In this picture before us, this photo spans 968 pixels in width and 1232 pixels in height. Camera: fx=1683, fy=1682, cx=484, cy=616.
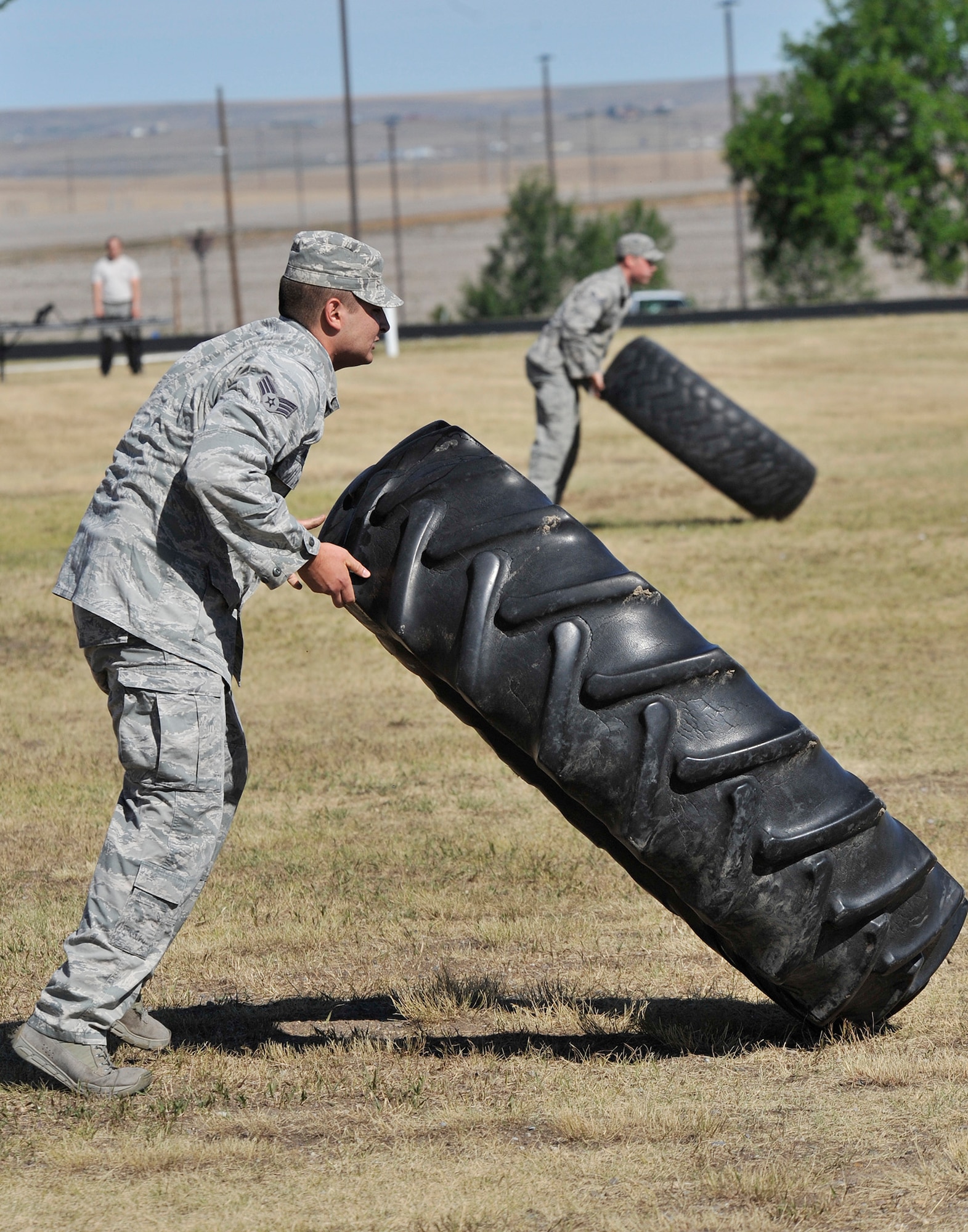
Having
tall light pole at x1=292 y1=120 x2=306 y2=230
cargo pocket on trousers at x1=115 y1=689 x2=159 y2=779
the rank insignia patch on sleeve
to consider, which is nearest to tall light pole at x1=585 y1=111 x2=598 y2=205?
tall light pole at x1=292 y1=120 x2=306 y2=230

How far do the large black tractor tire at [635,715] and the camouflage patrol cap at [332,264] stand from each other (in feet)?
1.47

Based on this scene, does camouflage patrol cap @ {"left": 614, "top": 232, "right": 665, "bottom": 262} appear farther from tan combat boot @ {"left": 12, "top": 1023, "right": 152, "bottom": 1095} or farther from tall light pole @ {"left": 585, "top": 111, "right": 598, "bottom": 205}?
tall light pole @ {"left": 585, "top": 111, "right": 598, "bottom": 205}

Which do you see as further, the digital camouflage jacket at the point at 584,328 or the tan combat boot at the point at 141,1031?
the digital camouflage jacket at the point at 584,328

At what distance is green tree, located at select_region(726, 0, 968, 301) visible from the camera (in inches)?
1997

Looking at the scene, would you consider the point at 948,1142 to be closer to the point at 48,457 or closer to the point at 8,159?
the point at 48,457

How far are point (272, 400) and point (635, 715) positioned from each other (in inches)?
42.6

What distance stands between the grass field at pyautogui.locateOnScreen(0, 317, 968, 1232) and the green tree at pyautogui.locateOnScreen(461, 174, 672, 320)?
4423 centimetres

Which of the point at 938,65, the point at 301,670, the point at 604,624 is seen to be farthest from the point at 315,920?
the point at 938,65

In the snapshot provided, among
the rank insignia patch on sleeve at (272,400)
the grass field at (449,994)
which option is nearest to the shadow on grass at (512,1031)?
the grass field at (449,994)

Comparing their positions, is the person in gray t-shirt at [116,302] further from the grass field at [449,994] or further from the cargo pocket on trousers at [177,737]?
the cargo pocket on trousers at [177,737]

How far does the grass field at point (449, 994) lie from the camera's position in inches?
133

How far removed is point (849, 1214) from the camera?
3236mm

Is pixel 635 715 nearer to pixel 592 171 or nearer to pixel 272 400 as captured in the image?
pixel 272 400

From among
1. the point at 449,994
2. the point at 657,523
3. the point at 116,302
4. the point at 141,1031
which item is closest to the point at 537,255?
the point at 116,302
